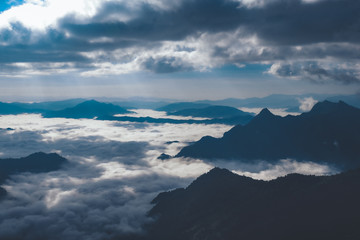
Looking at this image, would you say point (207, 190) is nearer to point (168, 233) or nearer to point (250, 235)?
point (168, 233)

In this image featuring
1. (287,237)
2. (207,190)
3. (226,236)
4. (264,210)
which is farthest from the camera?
(207,190)

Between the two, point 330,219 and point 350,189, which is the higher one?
point 350,189

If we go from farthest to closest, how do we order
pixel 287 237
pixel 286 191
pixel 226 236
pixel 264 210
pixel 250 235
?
pixel 286 191 → pixel 264 210 → pixel 226 236 → pixel 250 235 → pixel 287 237

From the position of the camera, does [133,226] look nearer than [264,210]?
No

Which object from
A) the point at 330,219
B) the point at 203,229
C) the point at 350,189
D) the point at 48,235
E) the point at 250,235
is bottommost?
the point at 48,235

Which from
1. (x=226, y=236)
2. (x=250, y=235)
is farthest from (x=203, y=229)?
(x=250, y=235)

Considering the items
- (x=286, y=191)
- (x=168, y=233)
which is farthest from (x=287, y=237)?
(x=168, y=233)
